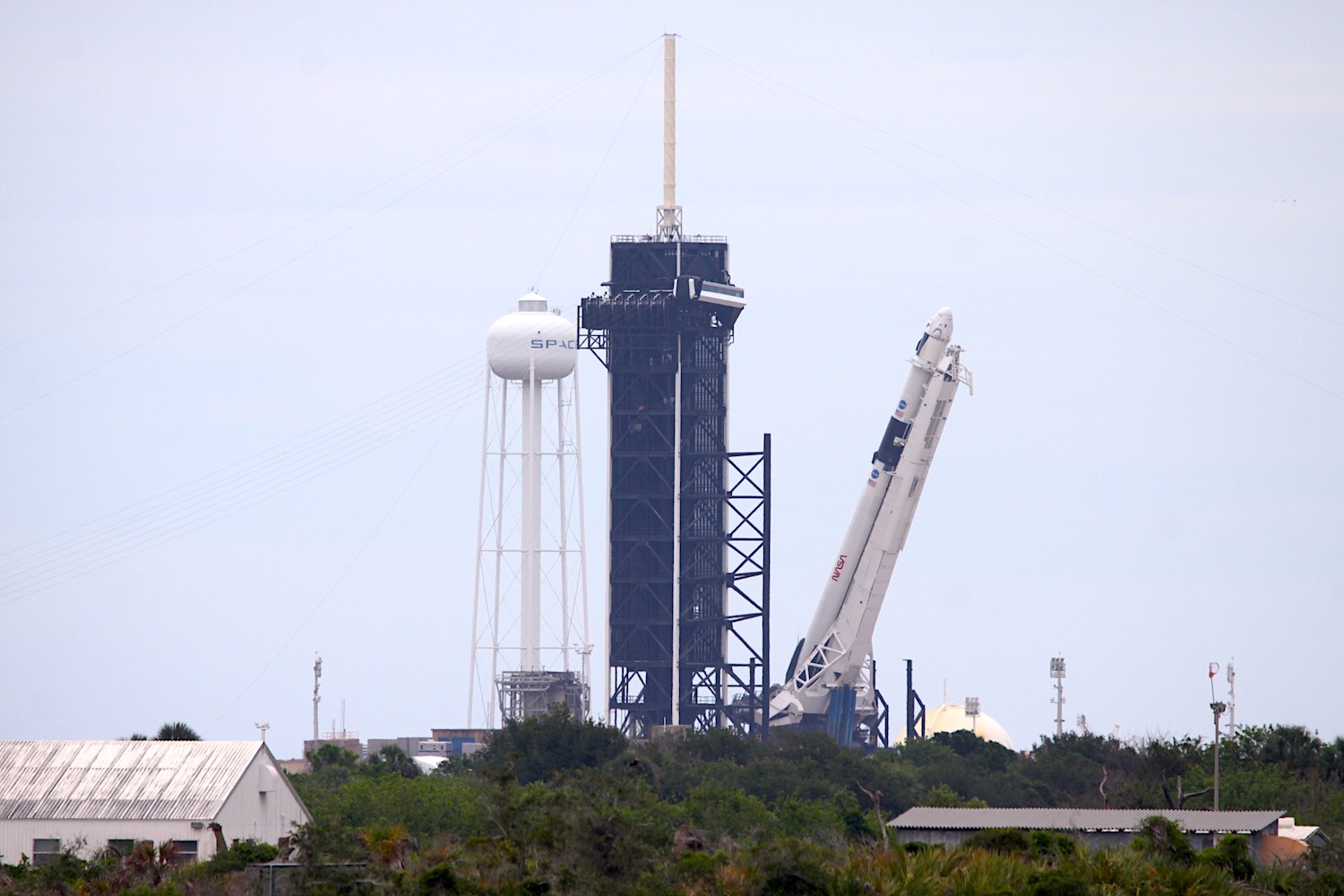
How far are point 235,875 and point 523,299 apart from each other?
208 feet

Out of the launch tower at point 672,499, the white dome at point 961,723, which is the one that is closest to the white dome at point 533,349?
the launch tower at point 672,499

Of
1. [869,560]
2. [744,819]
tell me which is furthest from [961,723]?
[744,819]

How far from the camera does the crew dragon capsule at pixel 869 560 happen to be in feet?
303

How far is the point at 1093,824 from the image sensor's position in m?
58.5

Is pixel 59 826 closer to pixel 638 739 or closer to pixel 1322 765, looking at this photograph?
pixel 638 739

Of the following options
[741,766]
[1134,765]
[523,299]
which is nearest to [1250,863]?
→ [741,766]

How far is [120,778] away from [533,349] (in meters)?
49.8

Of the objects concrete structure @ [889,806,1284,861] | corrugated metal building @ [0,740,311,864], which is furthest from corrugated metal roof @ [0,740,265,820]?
concrete structure @ [889,806,1284,861]

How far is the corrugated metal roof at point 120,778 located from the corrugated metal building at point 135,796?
0.9 inches

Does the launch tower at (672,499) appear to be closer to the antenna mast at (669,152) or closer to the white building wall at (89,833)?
the antenna mast at (669,152)

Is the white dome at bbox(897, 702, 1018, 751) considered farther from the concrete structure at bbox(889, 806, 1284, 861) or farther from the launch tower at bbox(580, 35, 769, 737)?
the concrete structure at bbox(889, 806, 1284, 861)

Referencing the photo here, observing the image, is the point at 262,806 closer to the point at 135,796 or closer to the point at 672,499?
the point at 135,796

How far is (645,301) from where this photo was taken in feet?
328

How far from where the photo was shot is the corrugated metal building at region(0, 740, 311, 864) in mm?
54938
